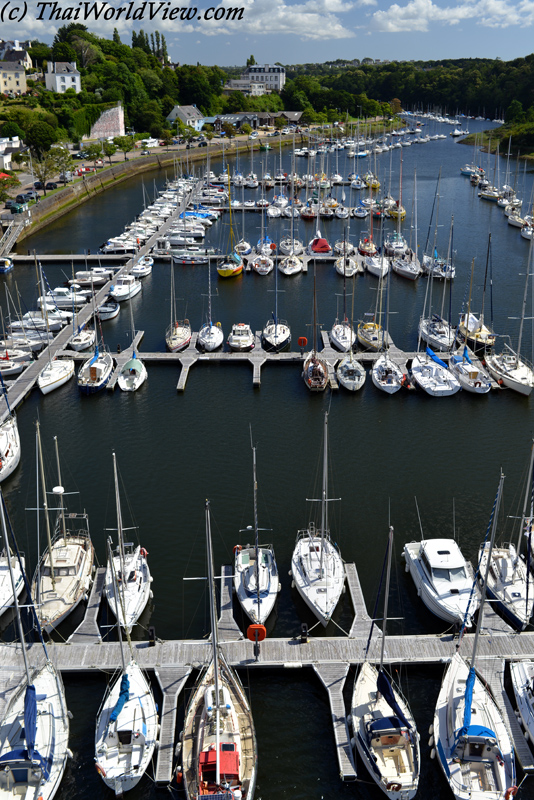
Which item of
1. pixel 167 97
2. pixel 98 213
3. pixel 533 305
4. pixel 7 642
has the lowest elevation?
pixel 7 642

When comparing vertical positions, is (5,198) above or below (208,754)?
above

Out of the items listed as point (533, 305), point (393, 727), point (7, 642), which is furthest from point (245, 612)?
point (533, 305)

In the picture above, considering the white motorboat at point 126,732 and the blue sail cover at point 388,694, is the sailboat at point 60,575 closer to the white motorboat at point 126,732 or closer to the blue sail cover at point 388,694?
the white motorboat at point 126,732

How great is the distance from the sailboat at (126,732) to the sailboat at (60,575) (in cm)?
479

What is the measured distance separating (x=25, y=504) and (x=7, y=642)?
9710 millimetres

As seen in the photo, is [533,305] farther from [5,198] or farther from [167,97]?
[167,97]

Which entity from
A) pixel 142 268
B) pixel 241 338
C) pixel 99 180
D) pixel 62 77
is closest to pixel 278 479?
pixel 241 338

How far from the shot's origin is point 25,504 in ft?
114

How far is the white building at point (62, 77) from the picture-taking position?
158 meters

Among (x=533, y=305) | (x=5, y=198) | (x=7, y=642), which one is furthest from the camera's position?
(x=5, y=198)

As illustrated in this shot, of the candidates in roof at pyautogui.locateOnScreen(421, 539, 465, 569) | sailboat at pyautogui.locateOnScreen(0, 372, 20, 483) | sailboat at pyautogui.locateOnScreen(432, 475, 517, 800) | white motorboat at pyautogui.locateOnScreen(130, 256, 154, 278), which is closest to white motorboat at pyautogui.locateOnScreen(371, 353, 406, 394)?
roof at pyautogui.locateOnScreen(421, 539, 465, 569)

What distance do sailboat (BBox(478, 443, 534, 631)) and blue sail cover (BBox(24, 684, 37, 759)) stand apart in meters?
17.0

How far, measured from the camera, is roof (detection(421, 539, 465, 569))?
2783 centimetres

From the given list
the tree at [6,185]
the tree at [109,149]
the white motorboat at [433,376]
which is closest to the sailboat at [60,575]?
the white motorboat at [433,376]
